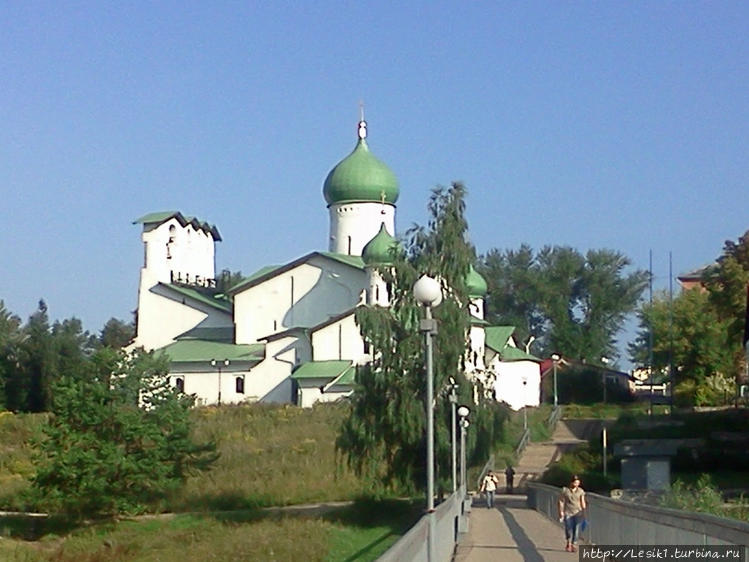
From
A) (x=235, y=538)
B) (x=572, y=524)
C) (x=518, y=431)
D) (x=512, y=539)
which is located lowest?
(x=235, y=538)

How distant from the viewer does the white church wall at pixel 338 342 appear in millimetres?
60656

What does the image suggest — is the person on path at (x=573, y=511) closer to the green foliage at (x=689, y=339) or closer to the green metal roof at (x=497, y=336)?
the green metal roof at (x=497, y=336)

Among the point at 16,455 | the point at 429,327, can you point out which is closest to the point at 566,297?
the point at 16,455

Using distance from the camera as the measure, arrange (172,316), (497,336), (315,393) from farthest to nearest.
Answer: (172,316), (497,336), (315,393)

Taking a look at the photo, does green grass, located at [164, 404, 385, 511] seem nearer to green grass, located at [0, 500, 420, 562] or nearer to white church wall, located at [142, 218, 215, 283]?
green grass, located at [0, 500, 420, 562]

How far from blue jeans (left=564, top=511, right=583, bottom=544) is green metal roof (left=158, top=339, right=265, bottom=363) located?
147 ft

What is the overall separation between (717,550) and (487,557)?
9.59m

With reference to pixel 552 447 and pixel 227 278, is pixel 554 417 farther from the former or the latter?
Result: pixel 227 278

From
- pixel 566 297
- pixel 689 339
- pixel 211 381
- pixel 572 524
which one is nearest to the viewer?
pixel 572 524

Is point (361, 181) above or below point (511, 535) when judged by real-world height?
above

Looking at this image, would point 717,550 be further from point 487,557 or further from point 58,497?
point 58,497

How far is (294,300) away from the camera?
66.6 metres

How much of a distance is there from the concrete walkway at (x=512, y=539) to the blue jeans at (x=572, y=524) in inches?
10.8

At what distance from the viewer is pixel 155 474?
3600cm
